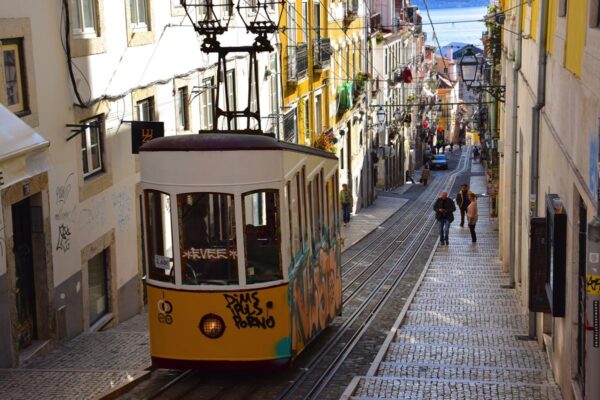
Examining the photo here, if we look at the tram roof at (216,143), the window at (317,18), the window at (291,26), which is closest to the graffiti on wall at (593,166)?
the tram roof at (216,143)

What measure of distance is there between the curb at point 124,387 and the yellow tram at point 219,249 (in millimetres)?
372

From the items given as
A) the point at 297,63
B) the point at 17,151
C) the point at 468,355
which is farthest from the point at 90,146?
the point at 297,63

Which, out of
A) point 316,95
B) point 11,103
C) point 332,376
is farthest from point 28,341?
point 316,95

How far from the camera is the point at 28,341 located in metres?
11.9

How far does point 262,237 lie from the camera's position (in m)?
9.75

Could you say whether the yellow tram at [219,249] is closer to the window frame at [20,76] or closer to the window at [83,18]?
the window frame at [20,76]

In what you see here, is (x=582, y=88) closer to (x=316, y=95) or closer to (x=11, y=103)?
(x=11, y=103)

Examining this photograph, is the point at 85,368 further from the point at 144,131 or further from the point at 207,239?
the point at 144,131

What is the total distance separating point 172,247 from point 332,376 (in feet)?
8.94

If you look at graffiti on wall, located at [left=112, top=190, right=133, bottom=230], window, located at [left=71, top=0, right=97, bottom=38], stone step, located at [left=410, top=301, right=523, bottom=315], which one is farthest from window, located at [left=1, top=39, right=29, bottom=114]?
stone step, located at [left=410, top=301, right=523, bottom=315]

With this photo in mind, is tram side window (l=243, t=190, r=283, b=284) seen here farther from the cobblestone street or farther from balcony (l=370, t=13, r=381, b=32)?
balcony (l=370, t=13, r=381, b=32)

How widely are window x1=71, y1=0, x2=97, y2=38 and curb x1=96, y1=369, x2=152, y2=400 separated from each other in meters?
5.36

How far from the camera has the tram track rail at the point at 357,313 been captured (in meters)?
10.3

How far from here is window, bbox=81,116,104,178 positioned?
13.9 metres
